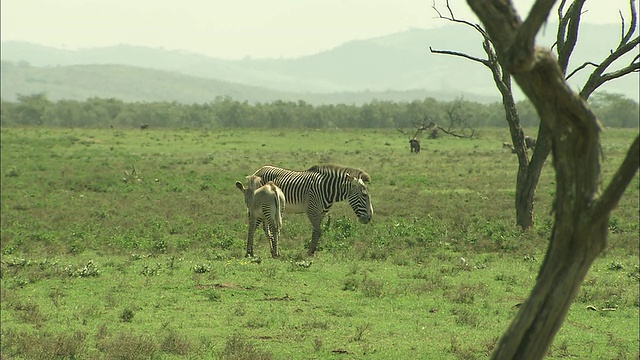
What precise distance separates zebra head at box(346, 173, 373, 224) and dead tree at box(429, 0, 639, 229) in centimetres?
469

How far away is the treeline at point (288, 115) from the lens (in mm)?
144675

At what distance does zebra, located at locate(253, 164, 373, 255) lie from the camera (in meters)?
19.5

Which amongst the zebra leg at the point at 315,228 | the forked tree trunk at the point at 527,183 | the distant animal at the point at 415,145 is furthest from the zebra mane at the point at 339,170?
the distant animal at the point at 415,145

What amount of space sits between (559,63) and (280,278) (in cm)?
1022

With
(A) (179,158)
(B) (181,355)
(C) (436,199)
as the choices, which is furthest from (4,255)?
(A) (179,158)

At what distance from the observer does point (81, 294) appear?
631 inches

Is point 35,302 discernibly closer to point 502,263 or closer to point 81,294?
point 81,294

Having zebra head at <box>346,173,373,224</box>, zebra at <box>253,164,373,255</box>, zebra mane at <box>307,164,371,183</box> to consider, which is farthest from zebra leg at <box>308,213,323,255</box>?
zebra mane at <box>307,164,371,183</box>

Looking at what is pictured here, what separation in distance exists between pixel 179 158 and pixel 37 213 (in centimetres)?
2724

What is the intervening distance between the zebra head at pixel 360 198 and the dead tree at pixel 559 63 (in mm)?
4689

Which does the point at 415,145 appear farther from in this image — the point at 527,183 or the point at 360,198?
the point at 360,198

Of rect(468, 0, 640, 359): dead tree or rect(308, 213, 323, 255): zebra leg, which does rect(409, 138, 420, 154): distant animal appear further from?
rect(468, 0, 640, 359): dead tree

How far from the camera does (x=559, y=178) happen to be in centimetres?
523

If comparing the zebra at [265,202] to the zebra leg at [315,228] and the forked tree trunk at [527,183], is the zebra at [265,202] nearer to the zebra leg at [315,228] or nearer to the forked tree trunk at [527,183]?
the zebra leg at [315,228]
